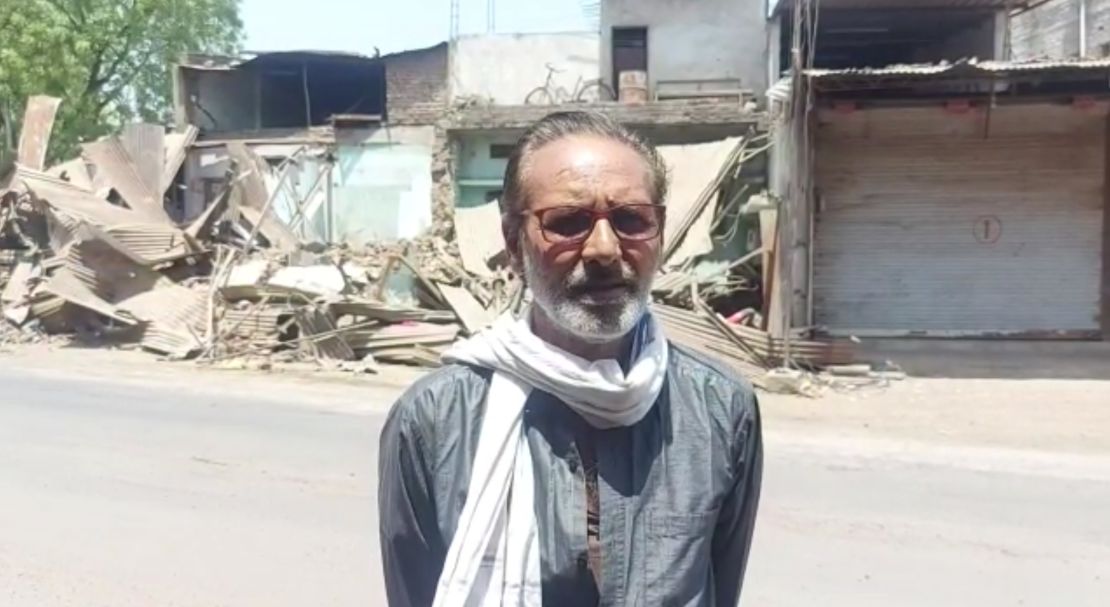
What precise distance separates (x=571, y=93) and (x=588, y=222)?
24.4 meters

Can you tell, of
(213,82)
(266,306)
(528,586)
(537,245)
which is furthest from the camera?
(213,82)

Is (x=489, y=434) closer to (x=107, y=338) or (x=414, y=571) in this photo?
(x=414, y=571)

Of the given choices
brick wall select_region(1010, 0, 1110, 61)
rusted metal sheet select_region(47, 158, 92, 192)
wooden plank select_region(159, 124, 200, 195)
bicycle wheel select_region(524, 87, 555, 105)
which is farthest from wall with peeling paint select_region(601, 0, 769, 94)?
rusted metal sheet select_region(47, 158, 92, 192)

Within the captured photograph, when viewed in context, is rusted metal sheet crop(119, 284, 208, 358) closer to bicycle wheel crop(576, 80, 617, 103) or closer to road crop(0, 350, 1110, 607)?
road crop(0, 350, 1110, 607)

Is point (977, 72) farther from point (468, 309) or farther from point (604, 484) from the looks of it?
point (604, 484)

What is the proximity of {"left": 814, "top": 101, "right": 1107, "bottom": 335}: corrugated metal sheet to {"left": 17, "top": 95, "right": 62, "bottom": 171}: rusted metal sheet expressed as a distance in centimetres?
1472

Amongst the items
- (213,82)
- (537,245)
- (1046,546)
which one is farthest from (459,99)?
(537,245)

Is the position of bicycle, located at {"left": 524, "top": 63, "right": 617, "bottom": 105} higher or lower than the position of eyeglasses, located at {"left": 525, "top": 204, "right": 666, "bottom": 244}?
higher

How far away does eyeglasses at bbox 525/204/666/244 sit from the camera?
1.79 meters

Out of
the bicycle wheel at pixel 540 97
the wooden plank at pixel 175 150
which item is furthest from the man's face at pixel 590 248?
the bicycle wheel at pixel 540 97

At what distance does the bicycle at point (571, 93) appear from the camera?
79.5 ft

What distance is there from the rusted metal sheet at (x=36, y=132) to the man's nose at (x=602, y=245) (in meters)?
22.3

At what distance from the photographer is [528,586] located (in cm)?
169

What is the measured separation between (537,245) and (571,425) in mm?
287
